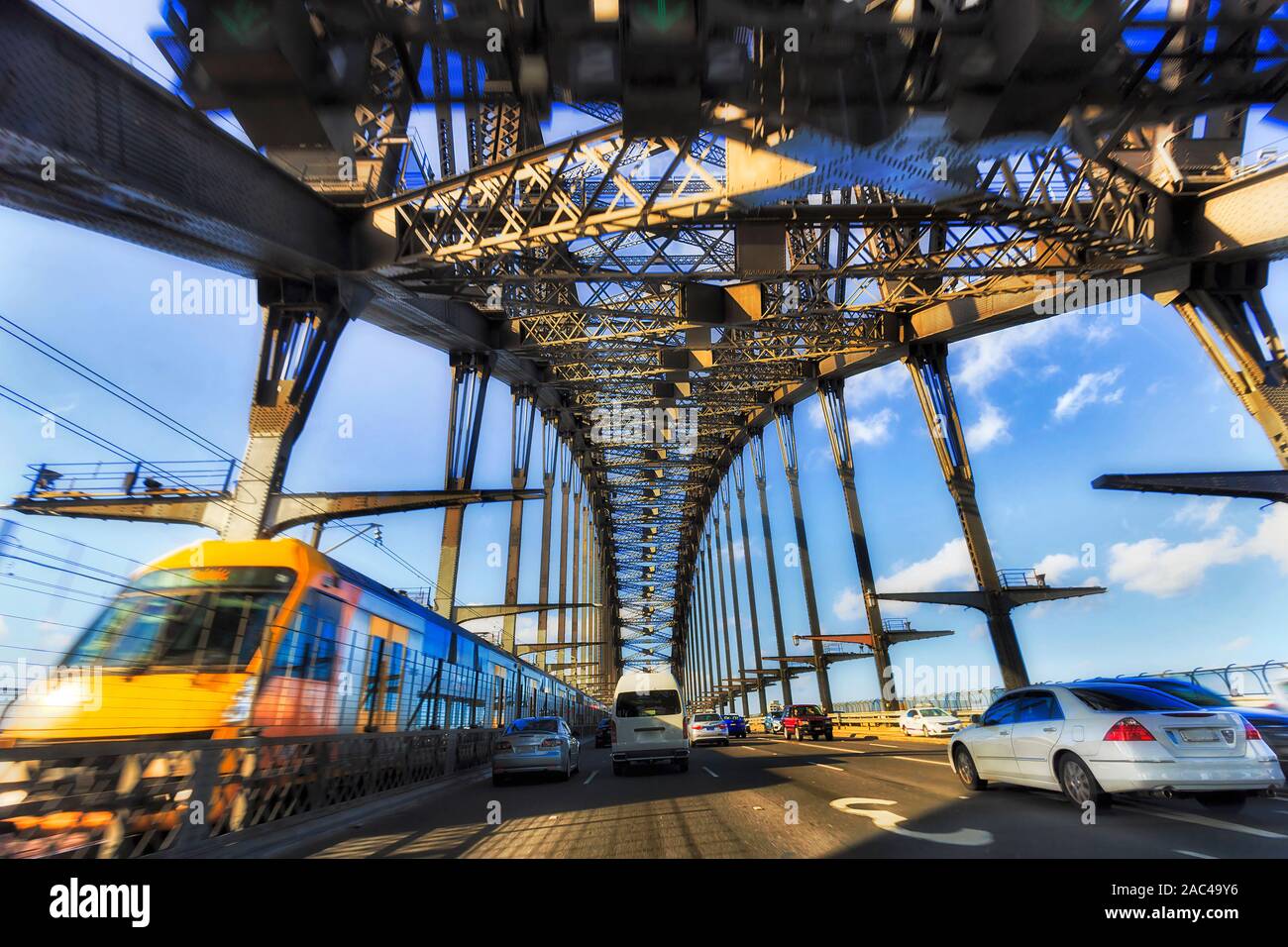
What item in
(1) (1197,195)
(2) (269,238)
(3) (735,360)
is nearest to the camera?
(2) (269,238)

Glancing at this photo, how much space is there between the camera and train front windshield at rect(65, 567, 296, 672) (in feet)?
29.8

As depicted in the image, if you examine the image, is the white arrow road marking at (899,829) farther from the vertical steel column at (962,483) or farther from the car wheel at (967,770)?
the vertical steel column at (962,483)

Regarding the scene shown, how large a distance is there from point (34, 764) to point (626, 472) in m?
61.7

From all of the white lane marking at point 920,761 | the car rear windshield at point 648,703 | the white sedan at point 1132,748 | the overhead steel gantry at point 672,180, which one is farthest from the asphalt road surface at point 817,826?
the overhead steel gantry at point 672,180

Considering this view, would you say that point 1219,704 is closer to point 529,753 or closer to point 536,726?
point 529,753

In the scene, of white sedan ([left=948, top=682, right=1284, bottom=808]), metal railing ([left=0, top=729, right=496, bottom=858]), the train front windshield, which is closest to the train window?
the train front windshield

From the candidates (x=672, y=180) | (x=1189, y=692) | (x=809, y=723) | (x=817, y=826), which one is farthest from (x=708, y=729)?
(x=817, y=826)

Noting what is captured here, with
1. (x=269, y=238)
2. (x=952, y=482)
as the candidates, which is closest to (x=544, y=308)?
(x=269, y=238)

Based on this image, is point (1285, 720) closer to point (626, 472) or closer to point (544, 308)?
point (544, 308)

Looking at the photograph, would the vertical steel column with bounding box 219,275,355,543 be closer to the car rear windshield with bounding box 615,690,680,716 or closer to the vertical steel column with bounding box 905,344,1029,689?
the car rear windshield with bounding box 615,690,680,716

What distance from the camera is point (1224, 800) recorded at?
7426 mm

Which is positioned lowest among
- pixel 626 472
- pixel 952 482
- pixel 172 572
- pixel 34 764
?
pixel 34 764

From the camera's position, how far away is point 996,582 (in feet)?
87.9
